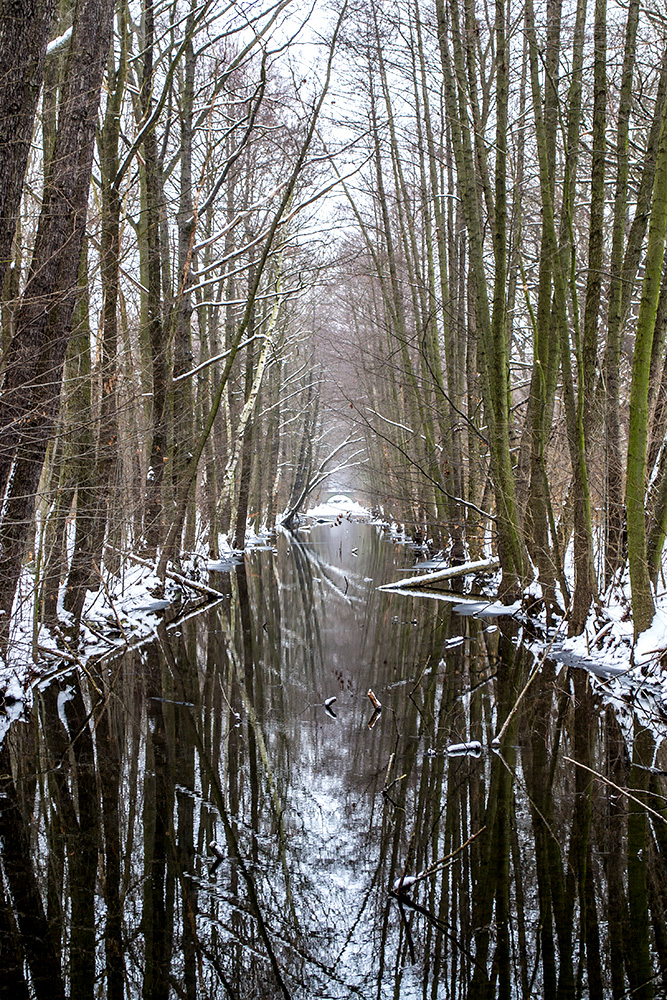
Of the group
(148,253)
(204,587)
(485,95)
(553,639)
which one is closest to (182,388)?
(148,253)

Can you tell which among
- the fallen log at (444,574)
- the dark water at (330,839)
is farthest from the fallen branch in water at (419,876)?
the fallen log at (444,574)

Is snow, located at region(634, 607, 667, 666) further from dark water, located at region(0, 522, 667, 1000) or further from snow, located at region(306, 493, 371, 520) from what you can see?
snow, located at region(306, 493, 371, 520)

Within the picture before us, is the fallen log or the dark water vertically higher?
the fallen log

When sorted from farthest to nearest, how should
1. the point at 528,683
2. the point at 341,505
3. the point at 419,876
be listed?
the point at 341,505 → the point at 528,683 → the point at 419,876

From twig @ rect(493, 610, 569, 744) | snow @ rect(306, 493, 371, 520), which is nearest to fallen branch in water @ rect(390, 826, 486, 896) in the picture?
twig @ rect(493, 610, 569, 744)

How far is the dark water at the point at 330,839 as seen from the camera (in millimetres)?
3025

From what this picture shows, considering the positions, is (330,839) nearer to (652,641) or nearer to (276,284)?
(652,641)

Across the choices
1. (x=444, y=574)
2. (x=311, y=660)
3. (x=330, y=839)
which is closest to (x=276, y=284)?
(x=444, y=574)

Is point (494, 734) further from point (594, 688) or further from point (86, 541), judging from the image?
point (86, 541)

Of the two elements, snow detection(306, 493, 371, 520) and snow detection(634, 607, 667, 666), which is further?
snow detection(306, 493, 371, 520)

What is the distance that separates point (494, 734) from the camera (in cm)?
577

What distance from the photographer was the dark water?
3025mm

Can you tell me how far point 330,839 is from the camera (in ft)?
13.4

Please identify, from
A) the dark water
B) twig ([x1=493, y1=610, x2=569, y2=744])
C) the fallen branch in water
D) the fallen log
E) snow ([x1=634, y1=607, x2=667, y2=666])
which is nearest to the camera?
the dark water
